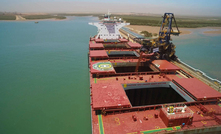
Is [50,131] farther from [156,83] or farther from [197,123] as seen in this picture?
[197,123]

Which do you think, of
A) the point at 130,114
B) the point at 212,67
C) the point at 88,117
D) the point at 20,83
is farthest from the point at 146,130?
the point at 212,67

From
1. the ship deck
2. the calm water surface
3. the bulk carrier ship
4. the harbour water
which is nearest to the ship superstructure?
the harbour water

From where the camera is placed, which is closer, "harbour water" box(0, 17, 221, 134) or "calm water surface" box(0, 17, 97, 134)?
"calm water surface" box(0, 17, 97, 134)

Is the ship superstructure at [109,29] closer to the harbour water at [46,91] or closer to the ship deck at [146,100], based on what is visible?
the harbour water at [46,91]

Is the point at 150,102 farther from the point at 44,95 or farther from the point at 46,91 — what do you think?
the point at 46,91

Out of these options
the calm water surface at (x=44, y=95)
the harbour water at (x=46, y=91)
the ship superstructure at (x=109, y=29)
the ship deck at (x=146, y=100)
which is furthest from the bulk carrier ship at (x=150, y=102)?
the ship superstructure at (x=109, y=29)

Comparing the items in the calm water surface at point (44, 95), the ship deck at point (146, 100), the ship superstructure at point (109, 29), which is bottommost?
the calm water surface at point (44, 95)

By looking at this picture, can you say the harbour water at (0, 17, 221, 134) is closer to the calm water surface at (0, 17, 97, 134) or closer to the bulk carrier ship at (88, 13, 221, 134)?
the calm water surface at (0, 17, 97, 134)

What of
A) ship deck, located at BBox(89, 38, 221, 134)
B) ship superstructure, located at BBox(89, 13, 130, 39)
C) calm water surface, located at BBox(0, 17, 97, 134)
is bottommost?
calm water surface, located at BBox(0, 17, 97, 134)
